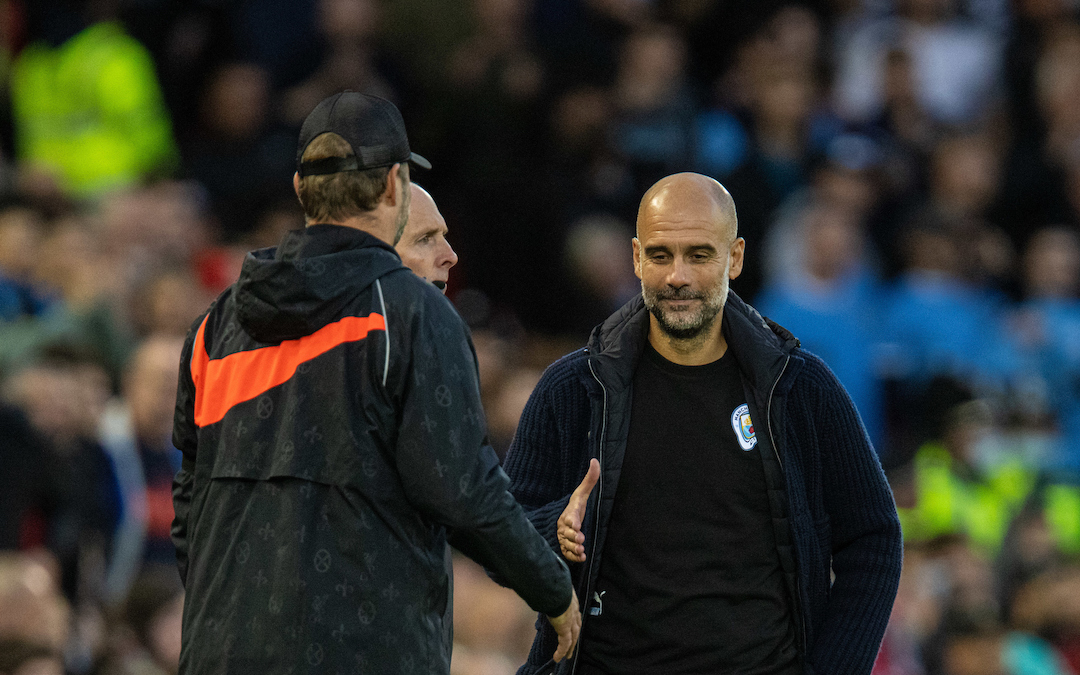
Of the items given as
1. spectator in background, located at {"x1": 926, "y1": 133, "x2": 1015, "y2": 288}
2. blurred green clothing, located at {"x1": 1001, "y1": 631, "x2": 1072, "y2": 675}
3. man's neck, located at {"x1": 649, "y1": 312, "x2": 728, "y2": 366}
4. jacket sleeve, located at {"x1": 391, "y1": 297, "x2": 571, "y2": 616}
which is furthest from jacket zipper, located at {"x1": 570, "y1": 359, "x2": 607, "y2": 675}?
spectator in background, located at {"x1": 926, "y1": 133, "x2": 1015, "y2": 288}

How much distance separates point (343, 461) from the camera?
3.23 meters

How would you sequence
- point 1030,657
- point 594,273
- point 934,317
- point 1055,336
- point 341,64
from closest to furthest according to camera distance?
point 1030,657 < point 594,273 < point 934,317 < point 1055,336 < point 341,64

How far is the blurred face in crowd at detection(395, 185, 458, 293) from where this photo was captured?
4.09 meters

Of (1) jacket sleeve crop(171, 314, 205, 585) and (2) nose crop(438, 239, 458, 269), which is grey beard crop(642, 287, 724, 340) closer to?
(2) nose crop(438, 239, 458, 269)

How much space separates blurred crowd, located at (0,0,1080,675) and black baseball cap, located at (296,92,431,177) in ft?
13.5

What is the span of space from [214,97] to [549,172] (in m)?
2.38

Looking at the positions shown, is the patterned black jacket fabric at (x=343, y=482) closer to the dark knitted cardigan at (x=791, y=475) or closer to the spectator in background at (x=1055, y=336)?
the dark knitted cardigan at (x=791, y=475)

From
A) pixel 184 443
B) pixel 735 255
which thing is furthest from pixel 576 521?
pixel 184 443

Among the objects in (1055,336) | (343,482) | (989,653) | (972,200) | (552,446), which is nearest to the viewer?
(343,482)

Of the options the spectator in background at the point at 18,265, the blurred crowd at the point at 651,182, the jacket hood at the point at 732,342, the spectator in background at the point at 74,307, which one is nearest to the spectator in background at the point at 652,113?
the blurred crowd at the point at 651,182

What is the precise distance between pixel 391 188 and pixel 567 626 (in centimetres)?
115

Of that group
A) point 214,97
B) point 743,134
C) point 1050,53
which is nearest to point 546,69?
point 743,134

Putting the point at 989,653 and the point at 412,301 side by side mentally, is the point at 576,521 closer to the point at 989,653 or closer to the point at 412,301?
the point at 412,301

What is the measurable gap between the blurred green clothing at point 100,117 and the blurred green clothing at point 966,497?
534 centimetres
